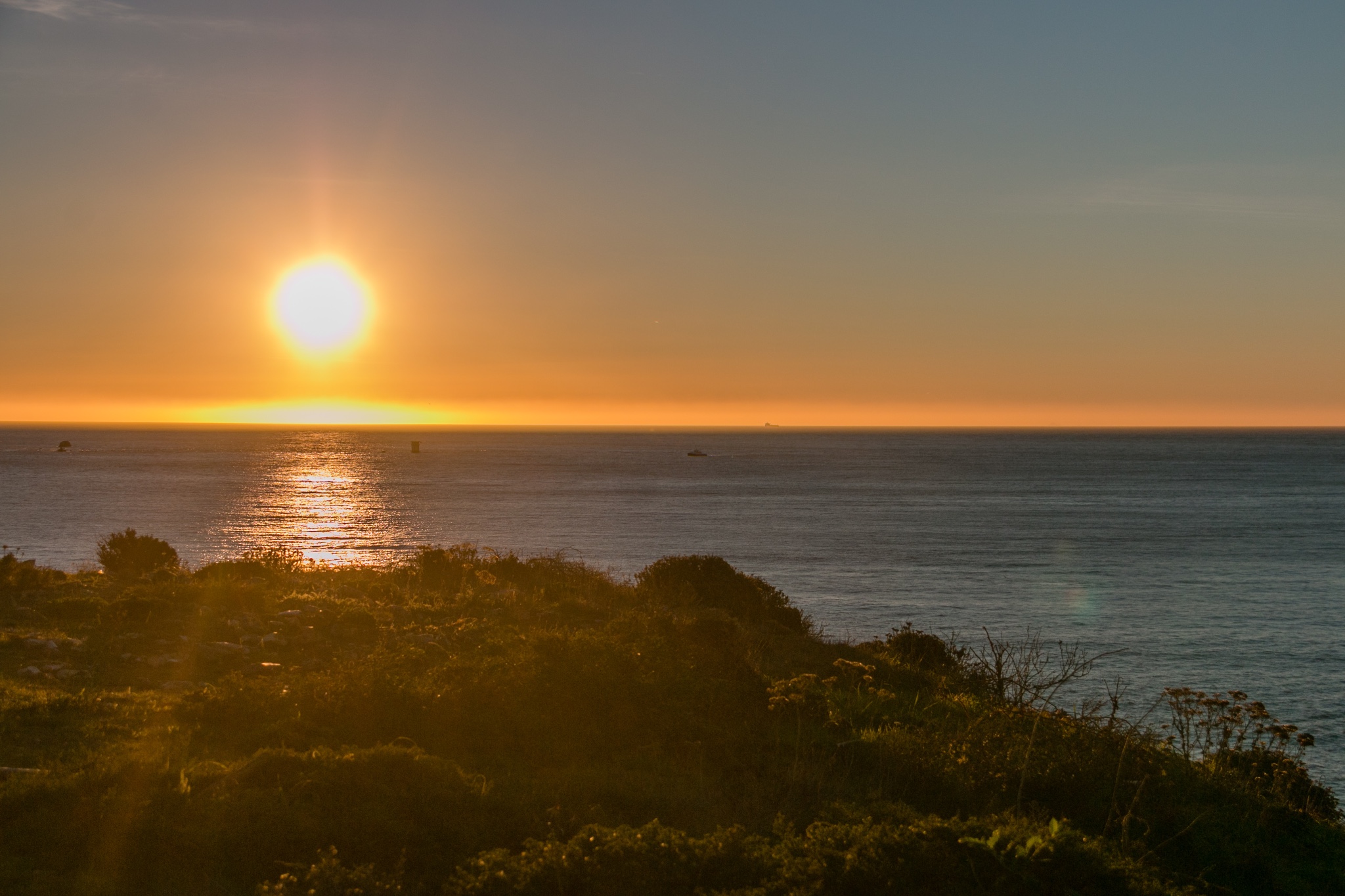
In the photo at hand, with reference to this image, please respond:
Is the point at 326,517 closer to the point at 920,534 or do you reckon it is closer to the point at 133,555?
the point at 920,534

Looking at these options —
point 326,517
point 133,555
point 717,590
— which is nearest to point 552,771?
point 717,590

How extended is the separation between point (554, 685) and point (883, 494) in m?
96.3

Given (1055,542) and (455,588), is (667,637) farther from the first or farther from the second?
(1055,542)

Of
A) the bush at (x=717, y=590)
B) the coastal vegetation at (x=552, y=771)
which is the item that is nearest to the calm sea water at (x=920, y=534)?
the bush at (x=717, y=590)

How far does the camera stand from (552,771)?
910 centimetres

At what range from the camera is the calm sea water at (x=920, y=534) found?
103ft

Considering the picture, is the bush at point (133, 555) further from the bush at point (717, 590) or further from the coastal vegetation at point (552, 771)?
the bush at point (717, 590)

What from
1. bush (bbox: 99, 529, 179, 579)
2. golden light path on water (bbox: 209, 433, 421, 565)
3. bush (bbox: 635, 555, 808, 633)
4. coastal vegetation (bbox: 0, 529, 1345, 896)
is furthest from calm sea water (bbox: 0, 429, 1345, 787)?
bush (bbox: 99, 529, 179, 579)

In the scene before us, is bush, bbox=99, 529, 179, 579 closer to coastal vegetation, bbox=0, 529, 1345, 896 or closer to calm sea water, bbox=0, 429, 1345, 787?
coastal vegetation, bbox=0, 529, 1345, 896

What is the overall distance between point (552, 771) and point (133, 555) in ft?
52.6

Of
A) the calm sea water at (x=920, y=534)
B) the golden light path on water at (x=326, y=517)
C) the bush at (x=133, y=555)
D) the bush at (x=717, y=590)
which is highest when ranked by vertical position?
the bush at (x=133, y=555)

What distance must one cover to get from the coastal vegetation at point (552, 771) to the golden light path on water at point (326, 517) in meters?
16.3

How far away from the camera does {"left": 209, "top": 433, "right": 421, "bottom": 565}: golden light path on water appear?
5819 cm

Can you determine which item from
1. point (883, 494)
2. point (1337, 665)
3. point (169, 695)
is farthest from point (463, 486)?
point (169, 695)
